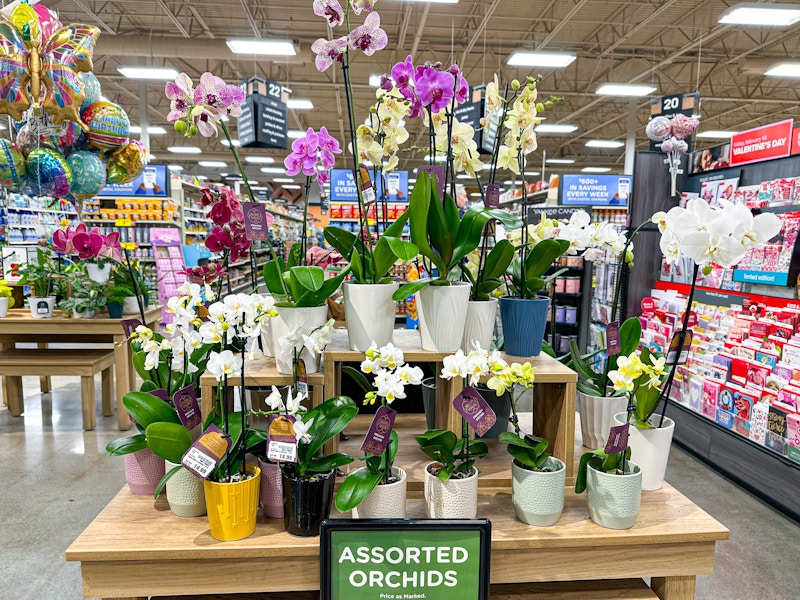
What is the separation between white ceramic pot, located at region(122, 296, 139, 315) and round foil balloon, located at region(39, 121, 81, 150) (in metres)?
1.09

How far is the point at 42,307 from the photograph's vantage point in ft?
13.1

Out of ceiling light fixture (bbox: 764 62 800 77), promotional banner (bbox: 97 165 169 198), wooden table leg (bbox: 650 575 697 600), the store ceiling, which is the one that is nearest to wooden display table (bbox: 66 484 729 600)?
wooden table leg (bbox: 650 575 697 600)

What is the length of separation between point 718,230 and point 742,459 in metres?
2.65

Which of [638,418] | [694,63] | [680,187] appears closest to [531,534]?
[638,418]

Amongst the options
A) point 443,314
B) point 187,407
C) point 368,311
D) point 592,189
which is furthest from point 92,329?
point 592,189

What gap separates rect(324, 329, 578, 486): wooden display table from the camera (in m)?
1.36

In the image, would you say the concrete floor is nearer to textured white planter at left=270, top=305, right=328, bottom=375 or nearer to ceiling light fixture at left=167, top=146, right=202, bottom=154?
textured white planter at left=270, top=305, right=328, bottom=375

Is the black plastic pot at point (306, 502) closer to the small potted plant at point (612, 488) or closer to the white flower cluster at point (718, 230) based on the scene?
the small potted plant at point (612, 488)

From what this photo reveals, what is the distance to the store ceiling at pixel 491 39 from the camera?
9195mm

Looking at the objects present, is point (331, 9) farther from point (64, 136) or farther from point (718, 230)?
point (64, 136)

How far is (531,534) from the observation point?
120 cm

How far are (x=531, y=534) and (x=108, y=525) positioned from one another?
924 mm

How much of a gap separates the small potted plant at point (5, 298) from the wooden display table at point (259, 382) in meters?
3.64

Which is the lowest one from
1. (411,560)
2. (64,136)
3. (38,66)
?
(411,560)
